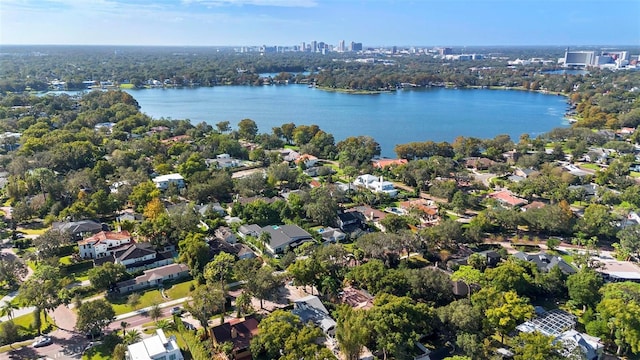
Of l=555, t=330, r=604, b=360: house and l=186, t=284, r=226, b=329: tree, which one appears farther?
l=186, t=284, r=226, b=329: tree

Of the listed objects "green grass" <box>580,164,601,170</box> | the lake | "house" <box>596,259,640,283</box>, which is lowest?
"house" <box>596,259,640,283</box>

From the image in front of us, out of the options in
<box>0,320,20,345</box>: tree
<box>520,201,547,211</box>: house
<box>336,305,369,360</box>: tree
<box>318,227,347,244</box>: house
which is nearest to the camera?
<box>336,305,369,360</box>: tree

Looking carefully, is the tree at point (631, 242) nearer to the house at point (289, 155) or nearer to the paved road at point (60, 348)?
the paved road at point (60, 348)

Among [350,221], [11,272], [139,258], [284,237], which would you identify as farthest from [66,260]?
[350,221]

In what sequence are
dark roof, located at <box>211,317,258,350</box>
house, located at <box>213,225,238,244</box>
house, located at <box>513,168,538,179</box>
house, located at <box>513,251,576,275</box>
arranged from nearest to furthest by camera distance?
1. dark roof, located at <box>211,317,258,350</box>
2. house, located at <box>513,251,576,275</box>
3. house, located at <box>213,225,238,244</box>
4. house, located at <box>513,168,538,179</box>

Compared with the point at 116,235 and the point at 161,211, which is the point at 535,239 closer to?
the point at 161,211

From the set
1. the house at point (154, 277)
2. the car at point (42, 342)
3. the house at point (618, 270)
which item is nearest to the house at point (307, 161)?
the house at point (154, 277)

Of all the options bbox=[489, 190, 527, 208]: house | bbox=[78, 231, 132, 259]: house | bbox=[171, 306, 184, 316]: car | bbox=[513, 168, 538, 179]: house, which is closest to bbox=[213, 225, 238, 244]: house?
bbox=[78, 231, 132, 259]: house

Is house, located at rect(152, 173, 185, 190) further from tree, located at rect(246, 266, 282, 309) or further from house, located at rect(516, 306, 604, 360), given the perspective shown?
house, located at rect(516, 306, 604, 360)

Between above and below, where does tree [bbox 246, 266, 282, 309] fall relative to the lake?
below
